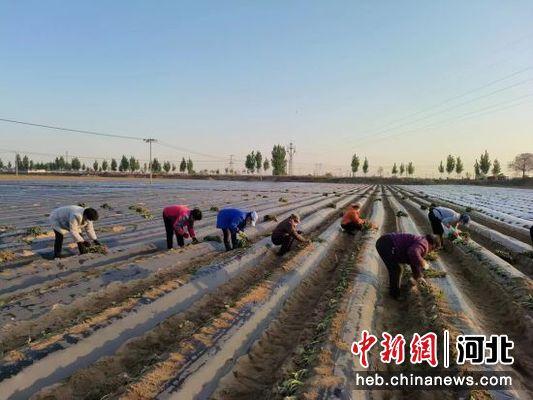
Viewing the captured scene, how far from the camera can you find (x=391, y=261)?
7121 millimetres

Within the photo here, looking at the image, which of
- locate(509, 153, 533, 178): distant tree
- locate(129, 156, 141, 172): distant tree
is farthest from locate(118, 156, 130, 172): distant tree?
locate(509, 153, 533, 178): distant tree

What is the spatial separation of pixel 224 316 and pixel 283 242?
14.9ft

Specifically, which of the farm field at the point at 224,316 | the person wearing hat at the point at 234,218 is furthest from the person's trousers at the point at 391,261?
the person wearing hat at the point at 234,218

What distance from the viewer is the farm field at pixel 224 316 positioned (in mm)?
4238

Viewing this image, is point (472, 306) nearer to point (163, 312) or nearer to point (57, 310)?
point (163, 312)

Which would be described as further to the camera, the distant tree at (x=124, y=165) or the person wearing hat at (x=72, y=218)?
the distant tree at (x=124, y=165)

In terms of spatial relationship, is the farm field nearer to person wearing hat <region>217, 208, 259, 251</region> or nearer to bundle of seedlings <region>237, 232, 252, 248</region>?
bundle of seedlings <region>237, 232, 252, 248</region>

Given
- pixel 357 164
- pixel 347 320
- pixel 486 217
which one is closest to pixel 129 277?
pixel 347 320

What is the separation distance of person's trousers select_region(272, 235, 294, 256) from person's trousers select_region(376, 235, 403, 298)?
343cm

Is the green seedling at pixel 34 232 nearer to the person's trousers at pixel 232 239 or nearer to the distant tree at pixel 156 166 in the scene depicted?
the person's trousers at pixel 232 239

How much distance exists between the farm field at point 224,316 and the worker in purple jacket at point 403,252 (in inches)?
15.2

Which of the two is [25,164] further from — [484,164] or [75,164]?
[484,164]

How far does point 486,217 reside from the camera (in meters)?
20.2

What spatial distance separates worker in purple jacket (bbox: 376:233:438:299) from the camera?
673 centimetres
